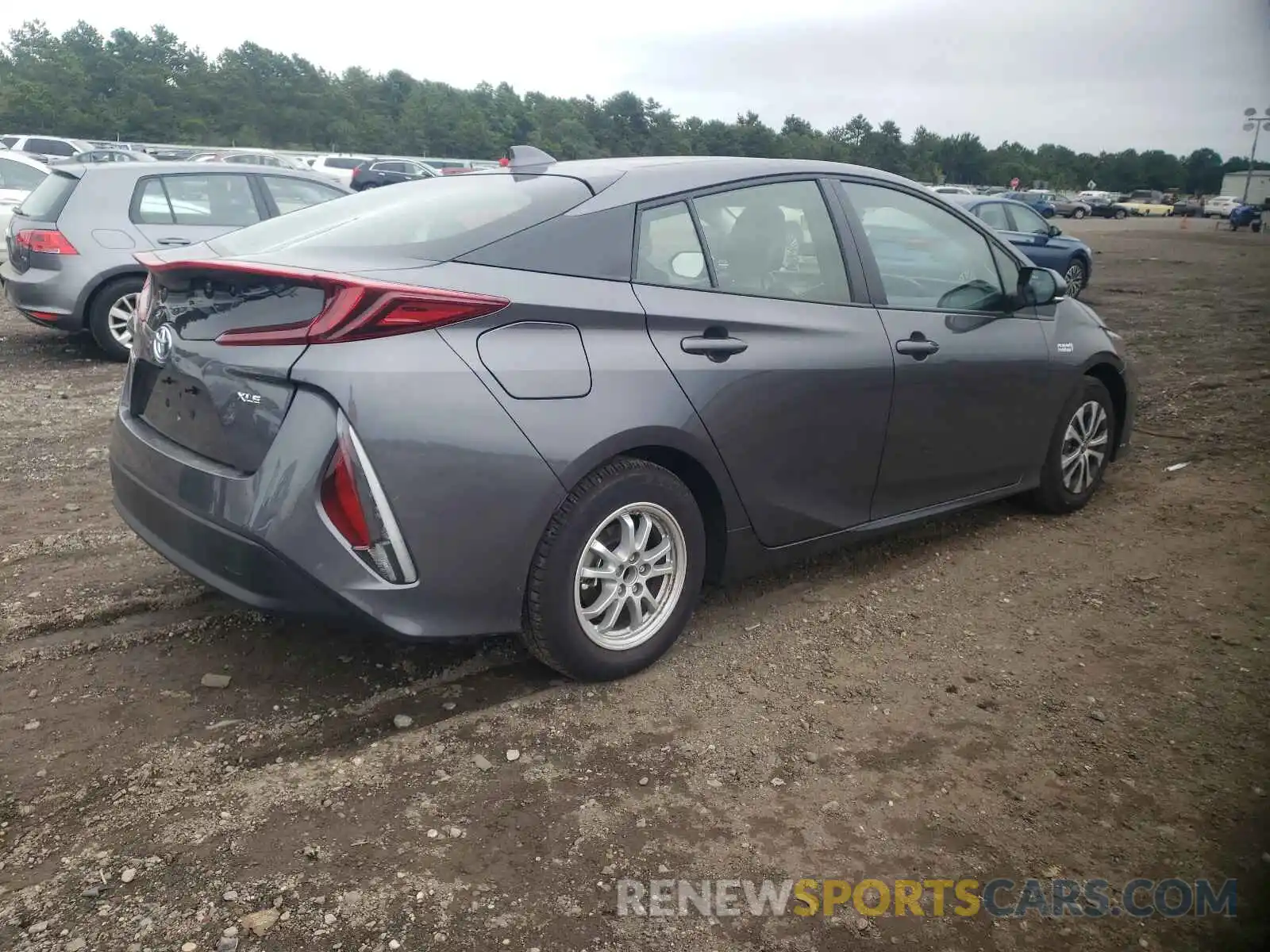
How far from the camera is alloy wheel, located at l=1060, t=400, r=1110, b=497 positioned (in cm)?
486

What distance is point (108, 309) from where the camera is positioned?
316 inches

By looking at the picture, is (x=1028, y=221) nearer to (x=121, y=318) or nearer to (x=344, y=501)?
(x=121, y=318)

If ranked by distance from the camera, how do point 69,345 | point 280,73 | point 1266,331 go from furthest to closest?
point 280,73 → point 1266,331 → point 69,345

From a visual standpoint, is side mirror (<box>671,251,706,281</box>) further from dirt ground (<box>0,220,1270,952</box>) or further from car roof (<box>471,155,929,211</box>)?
dirt ground (<box>0,220,1270,952</box>)

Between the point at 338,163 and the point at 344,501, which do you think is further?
the point at 338,163

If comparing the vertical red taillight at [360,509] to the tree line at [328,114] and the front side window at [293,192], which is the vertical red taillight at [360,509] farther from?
the tree line at [328,114]

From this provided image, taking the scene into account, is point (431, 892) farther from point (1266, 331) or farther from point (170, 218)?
point (1266, 331)

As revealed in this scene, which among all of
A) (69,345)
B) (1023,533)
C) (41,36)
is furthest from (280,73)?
(1023,533)

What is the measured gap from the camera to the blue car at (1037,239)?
608 inches

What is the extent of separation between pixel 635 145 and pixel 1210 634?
179 feet

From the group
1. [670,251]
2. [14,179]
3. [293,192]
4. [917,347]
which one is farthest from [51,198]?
[917,347]

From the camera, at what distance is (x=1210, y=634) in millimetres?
3732

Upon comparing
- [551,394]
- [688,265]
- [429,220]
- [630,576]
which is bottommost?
[630,576]

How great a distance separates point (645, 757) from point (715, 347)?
1.29 metres
